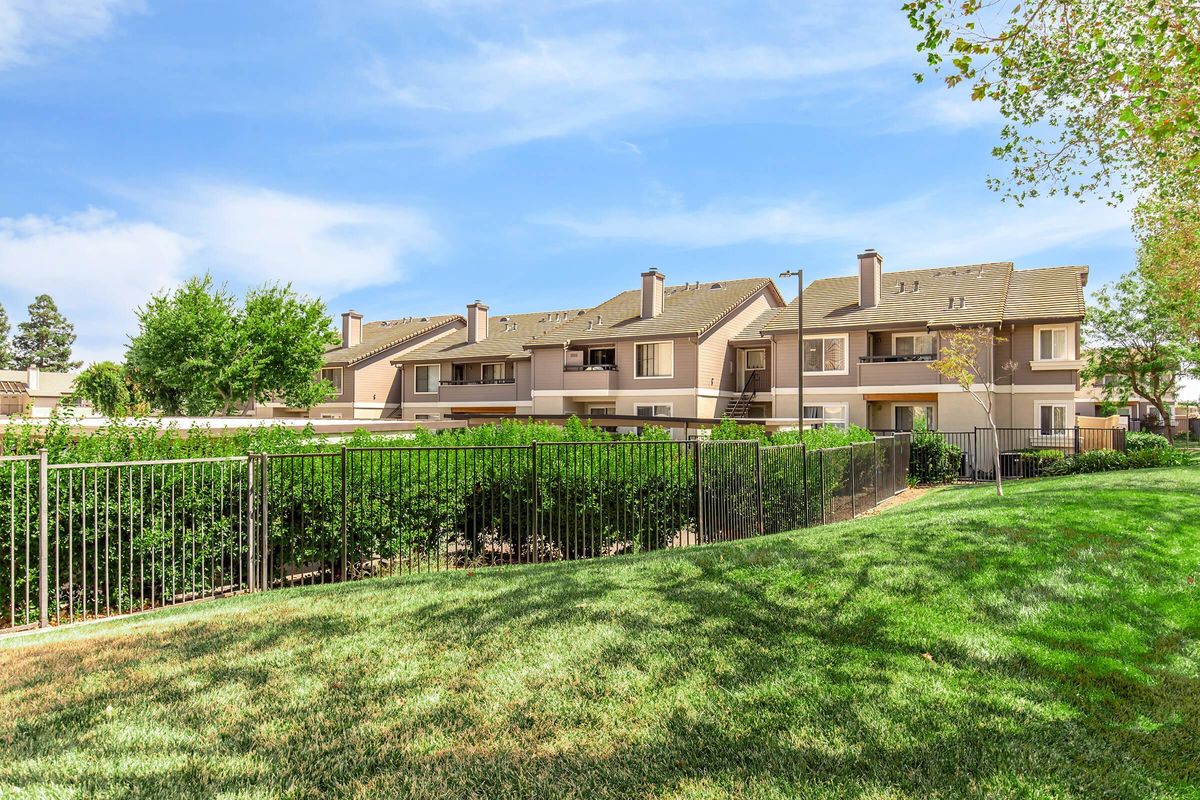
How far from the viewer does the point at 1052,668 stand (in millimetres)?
4926

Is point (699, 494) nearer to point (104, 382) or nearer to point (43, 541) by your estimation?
point (43, 541)

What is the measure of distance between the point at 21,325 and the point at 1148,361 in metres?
110

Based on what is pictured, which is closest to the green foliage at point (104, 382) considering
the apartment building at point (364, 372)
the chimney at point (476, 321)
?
the apartment building at point (364, 372)

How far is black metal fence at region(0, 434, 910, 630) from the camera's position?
7773mm

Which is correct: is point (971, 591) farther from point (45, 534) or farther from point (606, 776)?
point (45, 534)

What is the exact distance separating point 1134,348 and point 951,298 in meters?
17.8

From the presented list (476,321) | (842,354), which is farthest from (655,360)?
(476,321)

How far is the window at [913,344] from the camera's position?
97.5 feet

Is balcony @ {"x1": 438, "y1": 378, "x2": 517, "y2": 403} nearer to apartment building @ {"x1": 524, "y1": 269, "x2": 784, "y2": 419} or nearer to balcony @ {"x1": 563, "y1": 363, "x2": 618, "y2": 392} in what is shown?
apartment building @ {"x1": 524, "y1": 269, "x2": 784, "y2": 419}

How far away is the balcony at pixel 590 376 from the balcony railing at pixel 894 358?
39.4ft

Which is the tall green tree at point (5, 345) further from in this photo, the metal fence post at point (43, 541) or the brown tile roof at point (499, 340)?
the metal fence post at point (43, 541)

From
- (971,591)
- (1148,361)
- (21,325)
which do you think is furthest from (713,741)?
(21,325)

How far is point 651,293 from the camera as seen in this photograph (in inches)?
1453

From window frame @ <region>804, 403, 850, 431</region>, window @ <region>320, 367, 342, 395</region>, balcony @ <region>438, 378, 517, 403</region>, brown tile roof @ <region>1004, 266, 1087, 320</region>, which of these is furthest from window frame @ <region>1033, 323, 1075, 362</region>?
window @ <region>320, 367, 342, 395</region>
